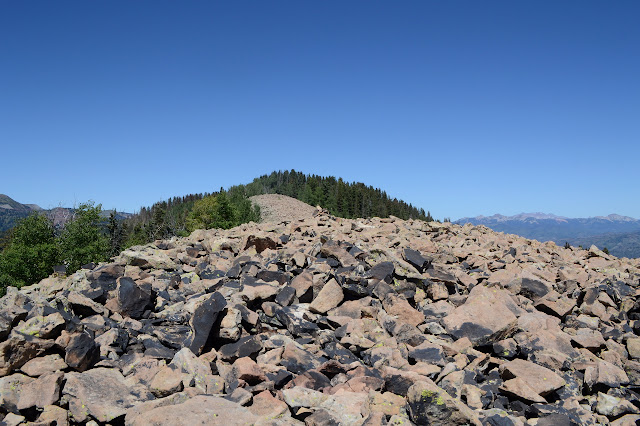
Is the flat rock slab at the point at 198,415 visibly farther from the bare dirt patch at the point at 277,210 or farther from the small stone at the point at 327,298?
the bare dirt patch at the point at 277,210

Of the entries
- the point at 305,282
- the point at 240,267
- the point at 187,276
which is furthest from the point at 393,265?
the point at 187,276

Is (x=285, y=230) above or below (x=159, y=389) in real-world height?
above

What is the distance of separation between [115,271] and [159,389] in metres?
5.63

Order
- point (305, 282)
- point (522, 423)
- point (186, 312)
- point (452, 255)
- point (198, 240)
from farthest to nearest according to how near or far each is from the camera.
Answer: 1. point (198, 240)
2. point (452, 255)
3. point (305, 282)
4. point (186, 312)
5. point (522, 423)

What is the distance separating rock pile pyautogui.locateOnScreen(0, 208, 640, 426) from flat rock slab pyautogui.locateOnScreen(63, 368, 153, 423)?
0.03 meters

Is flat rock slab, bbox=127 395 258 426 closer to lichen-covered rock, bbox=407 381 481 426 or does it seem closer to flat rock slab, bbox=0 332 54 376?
lichen-covered rock, bbox=407 381 481 426

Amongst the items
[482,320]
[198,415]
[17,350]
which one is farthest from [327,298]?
[17,350]

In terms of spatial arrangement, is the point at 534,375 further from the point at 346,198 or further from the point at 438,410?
the point at 346,198

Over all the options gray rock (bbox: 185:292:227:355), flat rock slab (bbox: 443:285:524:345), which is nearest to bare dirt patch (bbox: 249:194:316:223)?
flat rock slab (bbox: 443:285:524:345)

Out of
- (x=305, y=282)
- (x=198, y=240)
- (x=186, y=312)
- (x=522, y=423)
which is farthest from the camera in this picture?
(x=198, y=240)

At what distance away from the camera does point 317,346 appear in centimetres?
770

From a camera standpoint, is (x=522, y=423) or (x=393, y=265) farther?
(x=393, y=265)

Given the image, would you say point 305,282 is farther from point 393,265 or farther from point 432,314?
point 432,314

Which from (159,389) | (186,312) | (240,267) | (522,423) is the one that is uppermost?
(240,267)
